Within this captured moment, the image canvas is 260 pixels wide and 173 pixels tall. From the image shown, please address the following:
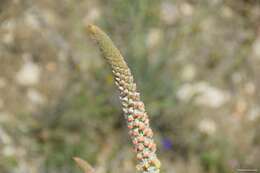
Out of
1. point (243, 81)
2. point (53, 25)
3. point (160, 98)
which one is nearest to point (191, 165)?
point (160, 98)

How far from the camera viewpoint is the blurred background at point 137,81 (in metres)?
3.63

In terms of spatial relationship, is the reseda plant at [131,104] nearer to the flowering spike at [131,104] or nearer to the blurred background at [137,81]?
the flowering spike at [131,104]

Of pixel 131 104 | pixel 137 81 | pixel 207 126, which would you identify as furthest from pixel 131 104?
pixel 207 126

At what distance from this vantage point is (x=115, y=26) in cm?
360

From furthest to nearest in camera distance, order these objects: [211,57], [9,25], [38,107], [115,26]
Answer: [211,57]
[9,25]
[38,107]
[115,26]

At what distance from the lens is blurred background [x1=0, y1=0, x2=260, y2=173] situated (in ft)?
11.9

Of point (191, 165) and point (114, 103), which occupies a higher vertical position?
point (114, 103)

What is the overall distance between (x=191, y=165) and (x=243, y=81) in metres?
0.92

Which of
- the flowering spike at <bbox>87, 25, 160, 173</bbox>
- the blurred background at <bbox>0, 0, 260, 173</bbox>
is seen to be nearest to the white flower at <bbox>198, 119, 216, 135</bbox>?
the blurred background at <bbox>0, 0, 260, 173</bbox>

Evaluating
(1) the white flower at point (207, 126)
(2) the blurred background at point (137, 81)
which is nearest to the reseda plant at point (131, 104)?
(2) the blurred background at point (137, 81)

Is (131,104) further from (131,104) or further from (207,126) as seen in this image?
(207,126)

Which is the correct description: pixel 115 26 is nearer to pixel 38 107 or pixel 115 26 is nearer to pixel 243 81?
pixel 38 107

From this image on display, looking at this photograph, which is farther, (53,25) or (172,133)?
(53,25)

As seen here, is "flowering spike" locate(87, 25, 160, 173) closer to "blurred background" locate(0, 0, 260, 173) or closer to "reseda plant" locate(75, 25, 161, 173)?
"reseda plant" locate(75, 25, 161, 173)
